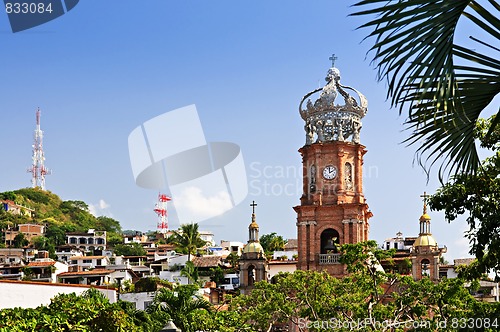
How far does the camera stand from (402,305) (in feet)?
74.9

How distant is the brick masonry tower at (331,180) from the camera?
121 feet

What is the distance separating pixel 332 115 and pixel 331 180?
335 cm

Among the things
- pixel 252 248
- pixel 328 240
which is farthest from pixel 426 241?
pixel 252 248

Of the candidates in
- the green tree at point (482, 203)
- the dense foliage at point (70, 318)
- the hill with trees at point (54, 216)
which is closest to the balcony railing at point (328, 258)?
the dense foliage at point (70, 318)

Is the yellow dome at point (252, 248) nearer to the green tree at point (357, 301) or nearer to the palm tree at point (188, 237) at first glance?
the green tree at point (357, 301)

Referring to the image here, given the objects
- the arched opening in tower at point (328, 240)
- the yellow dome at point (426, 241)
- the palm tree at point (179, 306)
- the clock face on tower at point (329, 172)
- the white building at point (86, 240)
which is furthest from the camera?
the white building at point (86, 240)

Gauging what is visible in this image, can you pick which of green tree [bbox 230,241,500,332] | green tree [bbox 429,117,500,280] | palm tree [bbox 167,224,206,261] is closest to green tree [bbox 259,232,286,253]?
palm tree [bbox 167,224,206,261]

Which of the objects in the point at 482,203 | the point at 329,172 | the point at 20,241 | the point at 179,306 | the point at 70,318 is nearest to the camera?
the point at 482,203

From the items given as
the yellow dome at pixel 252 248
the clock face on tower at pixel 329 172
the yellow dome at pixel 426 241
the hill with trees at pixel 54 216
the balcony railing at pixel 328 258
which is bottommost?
the balcony railing at pixel 328 258

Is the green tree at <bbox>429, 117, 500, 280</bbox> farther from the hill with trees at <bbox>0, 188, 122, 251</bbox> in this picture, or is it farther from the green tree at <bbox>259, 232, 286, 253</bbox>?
the hill with trees at <bbox>0, 188, 122, 251</bbox>

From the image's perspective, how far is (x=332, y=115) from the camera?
38312 mm

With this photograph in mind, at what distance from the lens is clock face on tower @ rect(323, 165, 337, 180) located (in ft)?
124

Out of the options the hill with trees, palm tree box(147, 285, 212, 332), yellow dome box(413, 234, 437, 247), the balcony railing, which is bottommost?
palm tree box(147, 285, 212, 332)

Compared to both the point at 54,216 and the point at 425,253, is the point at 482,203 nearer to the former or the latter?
the point at 425,253
